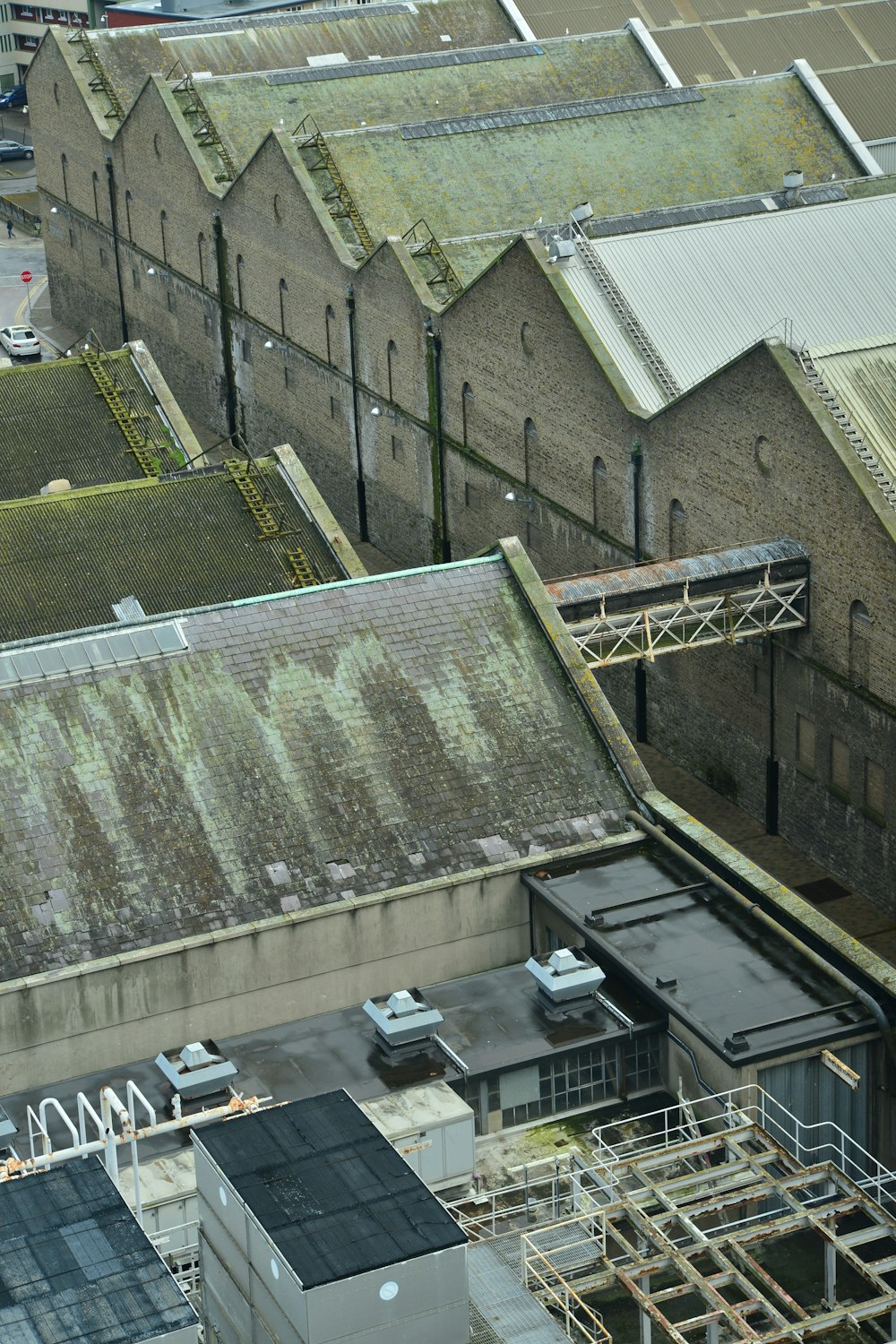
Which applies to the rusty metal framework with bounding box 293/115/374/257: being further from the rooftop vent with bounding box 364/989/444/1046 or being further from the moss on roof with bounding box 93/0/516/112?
the rooftop vent with bounding box 364/989/444/1046

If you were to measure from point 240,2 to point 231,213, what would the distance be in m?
41.0

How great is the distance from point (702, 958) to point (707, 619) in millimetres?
16306

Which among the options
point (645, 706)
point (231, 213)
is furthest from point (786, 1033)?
point (231, 213)

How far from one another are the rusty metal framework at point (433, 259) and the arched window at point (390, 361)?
8.63 feet

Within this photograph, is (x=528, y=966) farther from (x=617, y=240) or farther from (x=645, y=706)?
(x=617, y=240)

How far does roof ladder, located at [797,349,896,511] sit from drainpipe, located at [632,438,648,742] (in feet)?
23.0

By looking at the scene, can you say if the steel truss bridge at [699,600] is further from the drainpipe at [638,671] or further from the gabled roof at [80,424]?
the gabled roof at [80,424]

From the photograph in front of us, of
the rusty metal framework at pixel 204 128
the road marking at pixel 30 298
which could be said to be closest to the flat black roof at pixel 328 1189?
the rusty metal framework at pixel 204 128

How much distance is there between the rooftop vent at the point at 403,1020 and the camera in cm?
4684

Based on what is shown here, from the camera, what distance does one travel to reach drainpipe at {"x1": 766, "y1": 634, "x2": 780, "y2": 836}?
6469 cm

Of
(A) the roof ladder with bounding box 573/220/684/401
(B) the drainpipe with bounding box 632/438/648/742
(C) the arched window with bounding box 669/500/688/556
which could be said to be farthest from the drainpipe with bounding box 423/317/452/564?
(C) the arched window with bounding box 669/500/688/556

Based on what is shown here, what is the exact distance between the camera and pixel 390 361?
83.9 metres

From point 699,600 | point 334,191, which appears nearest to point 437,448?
point 334,191

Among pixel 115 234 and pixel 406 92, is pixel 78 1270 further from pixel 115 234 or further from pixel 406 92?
pixel 115 234
